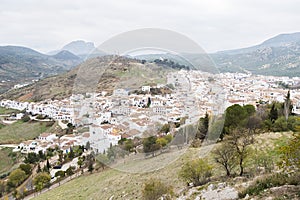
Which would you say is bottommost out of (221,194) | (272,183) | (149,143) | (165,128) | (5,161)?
(5,161)

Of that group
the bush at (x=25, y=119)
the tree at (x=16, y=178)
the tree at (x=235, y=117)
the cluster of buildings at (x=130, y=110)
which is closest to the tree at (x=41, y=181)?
the tree at (x=16, y=178)

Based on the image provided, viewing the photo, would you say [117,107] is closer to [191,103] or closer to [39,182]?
[191,103]

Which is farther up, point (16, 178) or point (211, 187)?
point (211, 187)

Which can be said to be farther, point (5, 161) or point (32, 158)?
point (5, 161)

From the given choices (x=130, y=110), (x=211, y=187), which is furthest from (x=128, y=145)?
(x=211, y=187)

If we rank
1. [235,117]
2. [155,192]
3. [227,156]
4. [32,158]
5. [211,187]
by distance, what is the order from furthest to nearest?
[32,158], [235,117], [227,156], [155,192], [211,187]

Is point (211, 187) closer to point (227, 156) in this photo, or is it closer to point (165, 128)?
point (227, 156)

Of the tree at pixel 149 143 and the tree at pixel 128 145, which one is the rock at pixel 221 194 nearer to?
the tree at pixel 149 143
